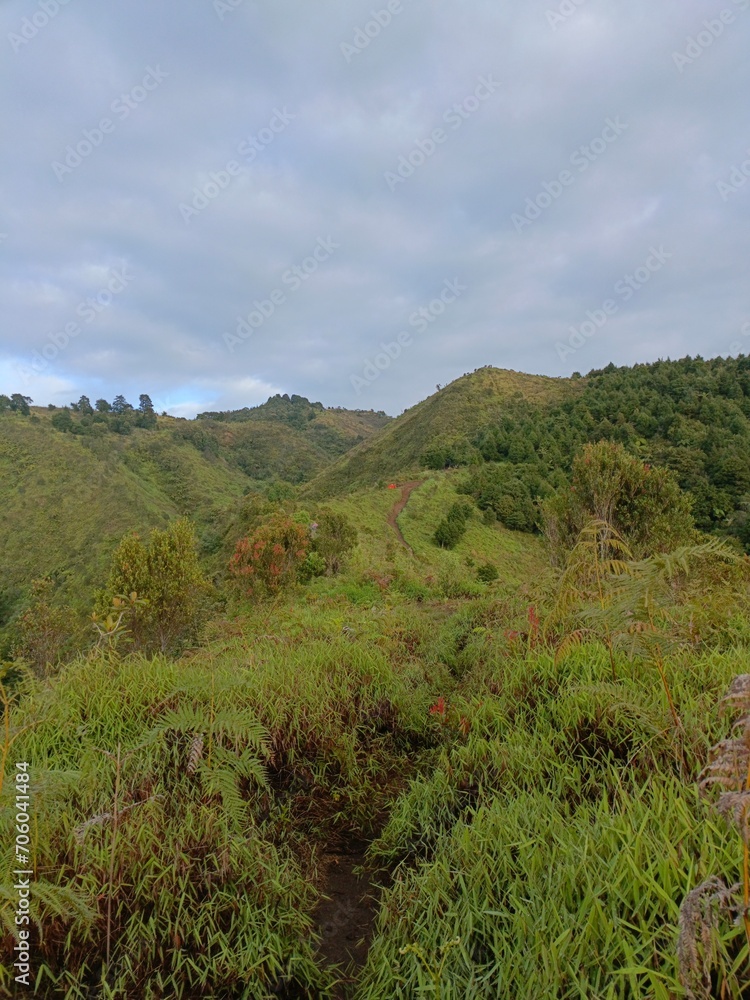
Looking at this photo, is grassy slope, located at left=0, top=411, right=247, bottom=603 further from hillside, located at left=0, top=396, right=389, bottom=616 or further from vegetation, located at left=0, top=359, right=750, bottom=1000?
vegetation, located at left=0, top=359, right=750, bottom=1000

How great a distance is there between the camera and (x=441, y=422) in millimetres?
62250

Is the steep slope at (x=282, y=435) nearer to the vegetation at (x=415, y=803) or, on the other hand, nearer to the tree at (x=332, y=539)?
the tree at (x=332, y=539)

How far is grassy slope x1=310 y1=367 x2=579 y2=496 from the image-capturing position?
57.5 meters

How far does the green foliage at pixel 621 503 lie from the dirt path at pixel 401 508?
11.9 meters

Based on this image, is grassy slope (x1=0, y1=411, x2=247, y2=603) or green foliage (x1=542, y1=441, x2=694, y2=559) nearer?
green foliage (x1=542, y1=441, x2=694, y2=559)

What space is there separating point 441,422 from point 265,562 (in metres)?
50.8

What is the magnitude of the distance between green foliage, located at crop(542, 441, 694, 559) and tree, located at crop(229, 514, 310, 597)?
7.58 metres

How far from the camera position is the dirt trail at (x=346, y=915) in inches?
82.0

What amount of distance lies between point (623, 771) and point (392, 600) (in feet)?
34.2

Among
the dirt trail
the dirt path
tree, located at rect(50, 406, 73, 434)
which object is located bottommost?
the dirt trail

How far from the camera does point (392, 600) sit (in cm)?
1281

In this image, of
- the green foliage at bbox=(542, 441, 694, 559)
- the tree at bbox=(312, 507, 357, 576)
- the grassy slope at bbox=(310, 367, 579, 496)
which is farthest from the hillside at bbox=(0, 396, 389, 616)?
the green foliage at bbox=(542, 441, 694, 559)

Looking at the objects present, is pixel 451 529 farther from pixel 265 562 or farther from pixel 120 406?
pixel 120 406

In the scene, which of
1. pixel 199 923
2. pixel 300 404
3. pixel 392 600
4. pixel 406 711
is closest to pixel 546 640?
pixel 406 711
